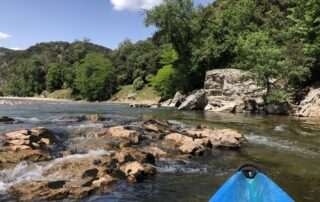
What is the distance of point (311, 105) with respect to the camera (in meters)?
32.4

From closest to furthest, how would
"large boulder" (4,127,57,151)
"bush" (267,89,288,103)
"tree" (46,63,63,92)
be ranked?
1. "large boulder" (4,127,57,151)
2. "bush" (267,89,288,103)
3. "tree" (46,63,63,92)

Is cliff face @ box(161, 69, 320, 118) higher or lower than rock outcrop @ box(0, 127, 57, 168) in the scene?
higher

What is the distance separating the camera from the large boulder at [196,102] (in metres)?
42.8

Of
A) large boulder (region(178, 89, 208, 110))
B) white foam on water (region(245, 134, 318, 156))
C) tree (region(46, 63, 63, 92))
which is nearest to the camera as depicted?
white foam on water (region(245, 134, 318, 156))

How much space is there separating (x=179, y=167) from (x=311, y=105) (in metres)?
24.4

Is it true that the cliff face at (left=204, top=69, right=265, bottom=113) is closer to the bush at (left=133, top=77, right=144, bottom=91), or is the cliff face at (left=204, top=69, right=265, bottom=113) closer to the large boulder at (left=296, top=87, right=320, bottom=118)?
the large boulder at (left=296, top=87, right=320, bottom=118)

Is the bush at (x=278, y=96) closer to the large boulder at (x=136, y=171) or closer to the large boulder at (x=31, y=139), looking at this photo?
the large boulder at (x=31, y=139)

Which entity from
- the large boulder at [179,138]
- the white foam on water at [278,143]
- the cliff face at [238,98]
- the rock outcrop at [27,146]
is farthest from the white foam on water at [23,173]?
the cliff face at [238,98]

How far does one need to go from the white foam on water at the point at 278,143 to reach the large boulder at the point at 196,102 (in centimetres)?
2265

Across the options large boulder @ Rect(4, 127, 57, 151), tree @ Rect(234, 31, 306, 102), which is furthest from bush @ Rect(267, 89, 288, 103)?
large boulder @ Rect(4, 127, 57, 151)

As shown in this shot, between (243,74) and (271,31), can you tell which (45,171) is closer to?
(243,74)

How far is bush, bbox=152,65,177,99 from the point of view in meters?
58.8

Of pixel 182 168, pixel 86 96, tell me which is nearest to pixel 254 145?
pixel 182 168

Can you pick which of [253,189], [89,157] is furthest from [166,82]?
[253,189]
